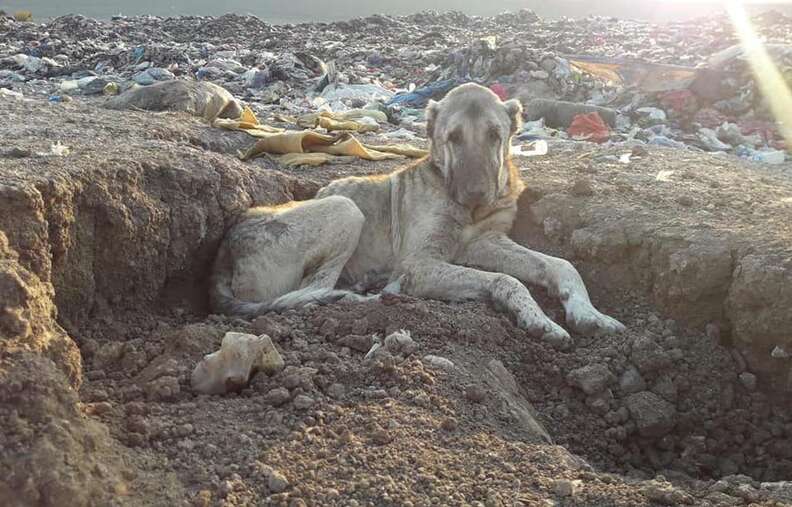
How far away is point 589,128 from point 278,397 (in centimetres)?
777

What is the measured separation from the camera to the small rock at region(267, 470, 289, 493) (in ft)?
8.81

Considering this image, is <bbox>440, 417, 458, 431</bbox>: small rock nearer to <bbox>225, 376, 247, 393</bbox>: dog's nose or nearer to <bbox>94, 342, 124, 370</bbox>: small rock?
<bbox>225, 376, 247, 393</bbox>: dog's nose

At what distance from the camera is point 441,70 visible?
15359 millimetres

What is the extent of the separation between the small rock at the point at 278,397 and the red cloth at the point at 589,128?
7.40 meters

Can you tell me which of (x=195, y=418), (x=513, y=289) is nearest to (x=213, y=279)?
(x=513, y=289)

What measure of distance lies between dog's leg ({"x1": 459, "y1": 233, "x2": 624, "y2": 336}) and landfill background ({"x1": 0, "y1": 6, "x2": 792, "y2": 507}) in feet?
0.39

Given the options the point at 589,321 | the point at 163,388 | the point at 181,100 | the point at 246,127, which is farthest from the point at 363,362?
the point at 181,100

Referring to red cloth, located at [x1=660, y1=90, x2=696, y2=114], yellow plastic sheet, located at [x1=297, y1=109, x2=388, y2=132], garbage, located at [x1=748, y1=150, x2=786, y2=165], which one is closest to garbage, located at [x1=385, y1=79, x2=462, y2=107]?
yellow plastic sheet, located at [x1=297, y1=109, x2=388, y2=132]

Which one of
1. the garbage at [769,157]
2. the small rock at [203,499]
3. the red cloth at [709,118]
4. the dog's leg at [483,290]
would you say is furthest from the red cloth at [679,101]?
the small rock at [203,499]

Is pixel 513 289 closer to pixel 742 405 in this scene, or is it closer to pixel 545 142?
pixel 742 405

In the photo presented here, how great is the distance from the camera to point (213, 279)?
17.5 feet

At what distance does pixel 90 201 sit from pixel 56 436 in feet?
7.09

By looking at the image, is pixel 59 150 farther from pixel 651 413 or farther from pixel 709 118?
pixel 709 118

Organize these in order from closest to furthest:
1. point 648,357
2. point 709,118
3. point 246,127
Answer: point 648,357 < point 246,127 < point 709,118
